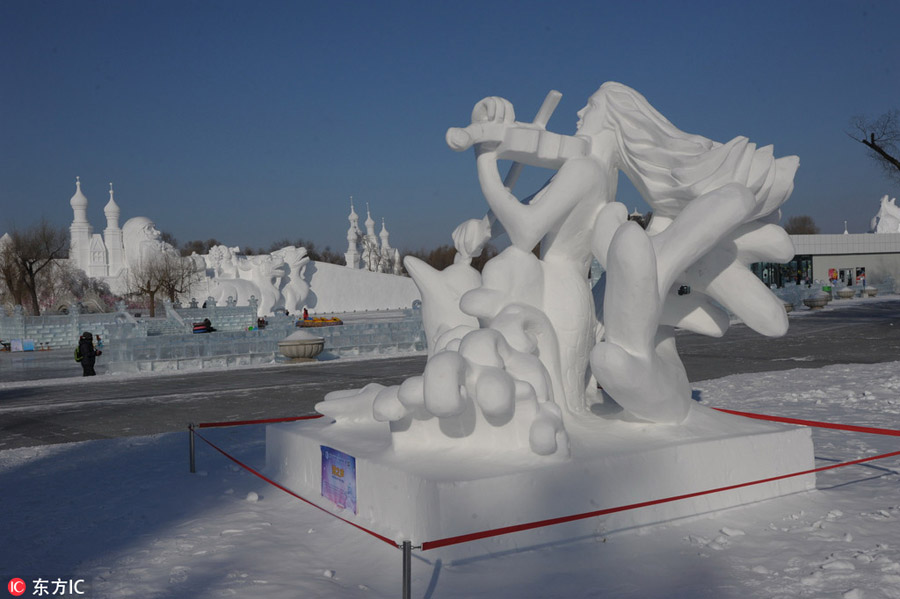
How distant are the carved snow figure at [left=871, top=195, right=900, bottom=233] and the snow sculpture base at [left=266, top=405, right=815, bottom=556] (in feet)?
178

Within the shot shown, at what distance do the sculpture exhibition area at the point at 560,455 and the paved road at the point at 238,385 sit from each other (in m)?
3.28

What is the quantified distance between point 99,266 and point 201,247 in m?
31.9

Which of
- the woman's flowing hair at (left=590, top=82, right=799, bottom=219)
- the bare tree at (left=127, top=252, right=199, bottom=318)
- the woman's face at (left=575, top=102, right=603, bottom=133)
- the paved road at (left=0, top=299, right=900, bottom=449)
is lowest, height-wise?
the paved road at (left=0, top=299, right=900, bottom=449)

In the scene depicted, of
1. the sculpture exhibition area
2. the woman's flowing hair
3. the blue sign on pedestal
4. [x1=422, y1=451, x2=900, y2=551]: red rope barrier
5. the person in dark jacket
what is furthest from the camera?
the person in dark jacket

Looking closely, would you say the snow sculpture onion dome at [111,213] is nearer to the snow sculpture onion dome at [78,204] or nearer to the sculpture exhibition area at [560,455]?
the snow sculpture onion dome at [78,204]

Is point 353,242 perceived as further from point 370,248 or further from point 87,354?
point 87,354

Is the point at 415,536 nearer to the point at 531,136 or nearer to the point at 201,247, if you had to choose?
the point at 531,136

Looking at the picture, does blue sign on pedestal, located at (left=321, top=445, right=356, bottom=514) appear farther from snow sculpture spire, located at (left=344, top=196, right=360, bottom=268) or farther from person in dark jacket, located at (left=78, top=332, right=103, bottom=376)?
snow sculpture spire, located at (left=344, top=196, right=360, bottom=268)

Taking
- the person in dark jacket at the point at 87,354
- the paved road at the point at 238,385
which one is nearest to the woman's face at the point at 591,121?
the paved road at the point at 238,385

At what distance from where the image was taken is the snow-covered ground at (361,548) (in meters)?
3.86

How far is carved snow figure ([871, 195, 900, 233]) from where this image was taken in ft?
171

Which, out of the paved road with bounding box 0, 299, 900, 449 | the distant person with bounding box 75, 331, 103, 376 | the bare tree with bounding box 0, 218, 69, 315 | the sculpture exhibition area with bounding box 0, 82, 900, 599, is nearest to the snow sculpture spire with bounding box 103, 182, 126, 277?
the bare tree with bounding box 0, 218, 69, 315

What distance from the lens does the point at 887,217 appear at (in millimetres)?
52500

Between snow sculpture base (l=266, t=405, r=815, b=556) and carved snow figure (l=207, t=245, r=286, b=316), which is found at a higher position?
carved snow figure (l=207, t=245, r=286, b=316)
